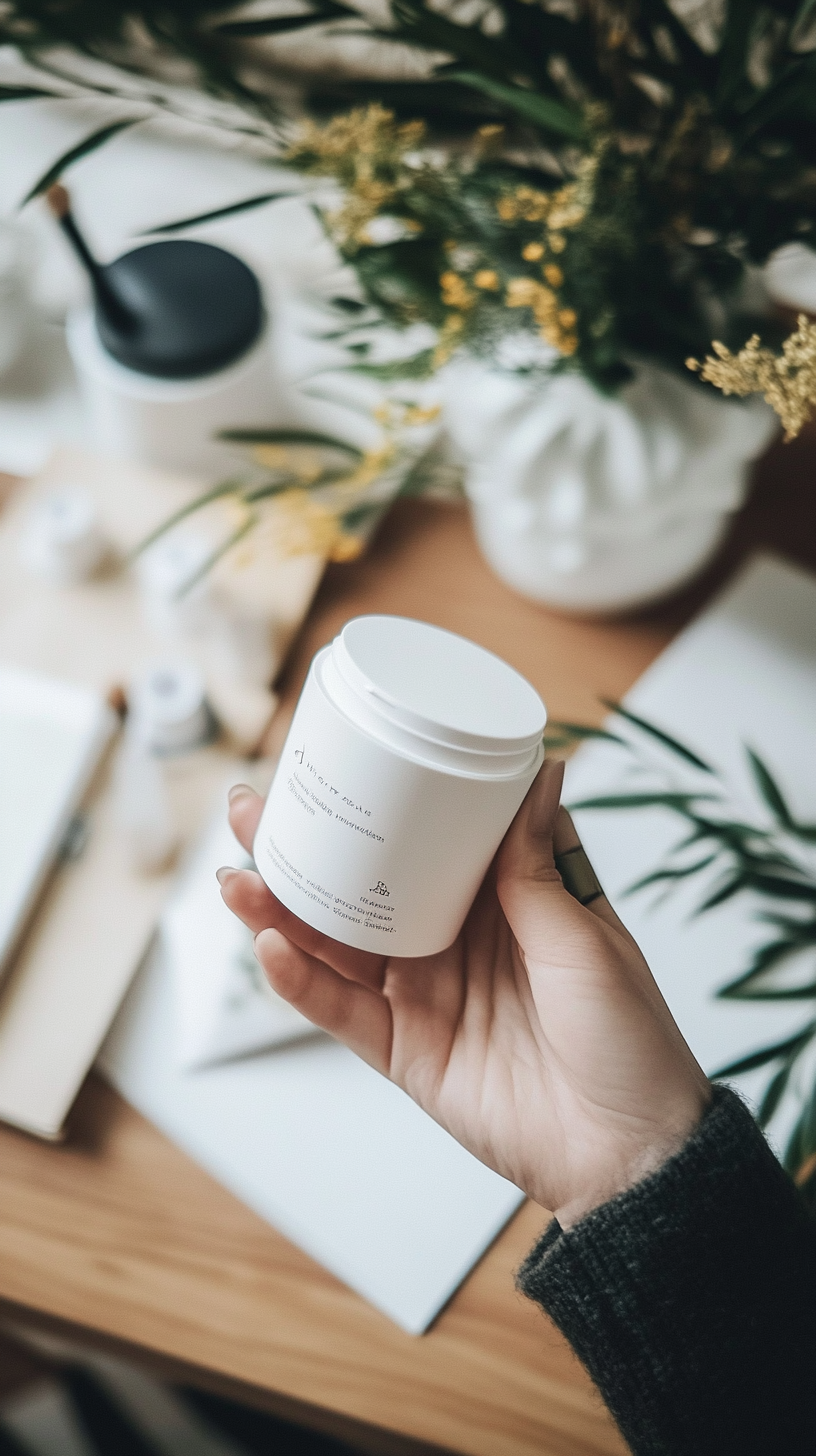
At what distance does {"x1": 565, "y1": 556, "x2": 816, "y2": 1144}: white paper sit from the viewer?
72cm

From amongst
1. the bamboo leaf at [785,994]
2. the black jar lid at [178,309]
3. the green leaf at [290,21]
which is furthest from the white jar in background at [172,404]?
the bamboo leaf at [785,994]

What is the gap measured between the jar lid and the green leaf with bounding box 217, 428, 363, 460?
0.40 m

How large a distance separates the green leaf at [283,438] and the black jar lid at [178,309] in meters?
0.05

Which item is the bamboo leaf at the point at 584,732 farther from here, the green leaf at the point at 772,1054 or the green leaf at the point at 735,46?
the green leaf at the point at 735,46

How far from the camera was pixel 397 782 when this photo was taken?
0.42m

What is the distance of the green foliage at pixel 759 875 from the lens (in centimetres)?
64

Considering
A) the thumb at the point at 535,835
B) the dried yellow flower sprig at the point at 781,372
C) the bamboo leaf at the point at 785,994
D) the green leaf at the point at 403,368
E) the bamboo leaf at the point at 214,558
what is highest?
the dried yellow flower sprig at the point at 781,372

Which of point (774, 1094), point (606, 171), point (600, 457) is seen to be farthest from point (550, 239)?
point (774, 1094)

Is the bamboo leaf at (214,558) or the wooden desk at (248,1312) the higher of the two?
the bamboo leaf at (214,558)

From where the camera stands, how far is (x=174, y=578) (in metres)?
0.80

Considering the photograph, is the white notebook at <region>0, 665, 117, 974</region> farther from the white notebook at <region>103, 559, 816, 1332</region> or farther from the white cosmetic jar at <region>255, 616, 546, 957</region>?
the white cosmetic jar at <region>255, 616, 546, 957</region>

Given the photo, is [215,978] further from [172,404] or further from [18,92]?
[18,92]

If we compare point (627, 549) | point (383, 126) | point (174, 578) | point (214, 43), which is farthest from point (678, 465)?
point (214, 43)

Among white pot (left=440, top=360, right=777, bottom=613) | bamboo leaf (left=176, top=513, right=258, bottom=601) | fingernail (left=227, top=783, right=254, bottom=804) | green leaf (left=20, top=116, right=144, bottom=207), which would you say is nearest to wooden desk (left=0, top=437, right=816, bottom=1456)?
fingernail (left=227, top=783, right=254, bottom=804)
